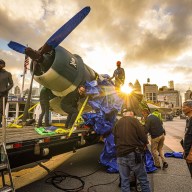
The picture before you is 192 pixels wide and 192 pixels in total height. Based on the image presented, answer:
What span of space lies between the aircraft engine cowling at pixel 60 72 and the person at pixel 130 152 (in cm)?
293

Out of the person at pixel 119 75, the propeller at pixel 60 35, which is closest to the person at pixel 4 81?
the propeller at pixel 60 35

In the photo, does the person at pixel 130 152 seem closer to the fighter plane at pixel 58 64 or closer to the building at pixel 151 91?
the fighter plane at pixel 58 64

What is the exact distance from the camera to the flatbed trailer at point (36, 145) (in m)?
3.66

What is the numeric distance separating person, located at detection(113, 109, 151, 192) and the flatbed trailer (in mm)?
1527

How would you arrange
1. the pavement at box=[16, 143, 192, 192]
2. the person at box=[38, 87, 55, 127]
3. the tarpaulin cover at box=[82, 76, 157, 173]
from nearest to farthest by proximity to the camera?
the pavement at box=[16, 143, 192, 192] < the tarpaulin cover at box=[82, 76, 157, 173] < the person at box=[38, 87, 55, 127]

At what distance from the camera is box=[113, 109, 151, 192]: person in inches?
147

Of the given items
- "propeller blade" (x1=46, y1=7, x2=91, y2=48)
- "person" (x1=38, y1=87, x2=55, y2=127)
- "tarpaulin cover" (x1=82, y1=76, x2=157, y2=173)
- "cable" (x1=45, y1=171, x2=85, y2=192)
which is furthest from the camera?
"person" (x1=38, y1=87, x2=55, y2=127)

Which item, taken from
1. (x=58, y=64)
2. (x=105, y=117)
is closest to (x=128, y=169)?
(x=105, y=117)

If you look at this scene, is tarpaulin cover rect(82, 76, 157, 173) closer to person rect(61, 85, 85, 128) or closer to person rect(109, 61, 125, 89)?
person rect(61, 85, 85, 128)

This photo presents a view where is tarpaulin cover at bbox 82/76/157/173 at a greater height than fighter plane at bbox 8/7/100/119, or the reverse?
fighter plane at bbox 8/7/100/119

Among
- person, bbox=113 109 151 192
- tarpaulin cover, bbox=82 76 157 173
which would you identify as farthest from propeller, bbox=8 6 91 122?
person, bbox=113 109 151 192

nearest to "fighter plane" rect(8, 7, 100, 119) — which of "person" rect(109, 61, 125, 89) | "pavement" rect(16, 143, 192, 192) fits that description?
"pavement" rect(16, 143, 192, 192)

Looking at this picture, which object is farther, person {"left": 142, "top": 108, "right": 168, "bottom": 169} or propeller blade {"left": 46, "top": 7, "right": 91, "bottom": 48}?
person {"left": 142, "top": 108, "right": 168, "bottom": 169}

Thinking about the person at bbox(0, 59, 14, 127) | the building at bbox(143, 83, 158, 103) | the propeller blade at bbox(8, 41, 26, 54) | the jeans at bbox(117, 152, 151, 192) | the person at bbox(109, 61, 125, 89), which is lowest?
the jeans at bbox(117, 152, 151, 192)
